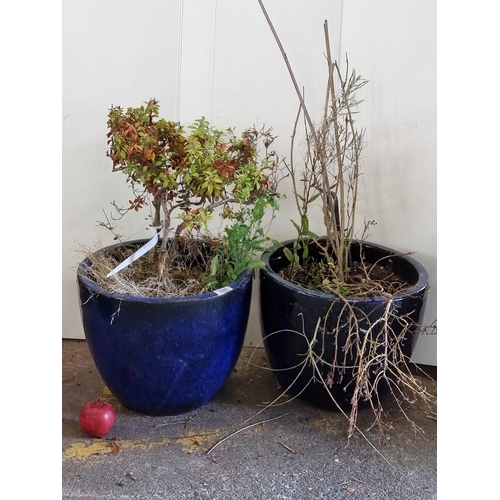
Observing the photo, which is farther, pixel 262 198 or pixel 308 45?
pixel 308 45

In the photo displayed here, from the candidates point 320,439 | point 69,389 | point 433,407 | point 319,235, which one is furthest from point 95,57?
point 433,407

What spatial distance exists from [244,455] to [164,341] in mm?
307

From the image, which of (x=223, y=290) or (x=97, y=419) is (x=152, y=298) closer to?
(x=223, y=290)

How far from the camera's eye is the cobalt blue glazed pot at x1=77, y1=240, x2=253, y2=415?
118 cm

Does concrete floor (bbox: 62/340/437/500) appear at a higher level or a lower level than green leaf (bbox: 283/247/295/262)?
lower

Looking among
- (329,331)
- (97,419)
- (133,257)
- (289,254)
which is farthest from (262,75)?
(97,419)

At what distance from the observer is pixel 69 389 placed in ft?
4.74

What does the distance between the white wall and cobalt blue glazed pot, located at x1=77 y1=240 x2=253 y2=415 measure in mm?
415

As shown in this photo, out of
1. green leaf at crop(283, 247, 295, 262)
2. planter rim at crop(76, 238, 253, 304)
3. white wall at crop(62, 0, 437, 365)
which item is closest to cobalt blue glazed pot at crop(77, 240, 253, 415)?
planter rim at crop(76, 238, 253, 304)

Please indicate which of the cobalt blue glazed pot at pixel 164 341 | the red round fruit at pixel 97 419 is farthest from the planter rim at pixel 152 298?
the red round fruit at pixel 97 419

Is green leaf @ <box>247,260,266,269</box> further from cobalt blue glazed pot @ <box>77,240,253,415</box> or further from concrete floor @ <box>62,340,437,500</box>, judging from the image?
concrete floor @ <box>62,340,437,500</box>
